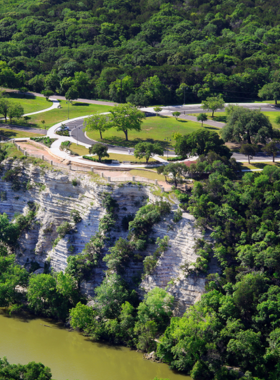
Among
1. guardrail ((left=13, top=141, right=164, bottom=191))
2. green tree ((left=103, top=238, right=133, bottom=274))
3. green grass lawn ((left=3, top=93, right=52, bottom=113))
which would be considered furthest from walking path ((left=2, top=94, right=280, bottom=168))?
green tree ((left=103, top=238, right=133, bottom=274))

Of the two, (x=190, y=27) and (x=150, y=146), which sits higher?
(x=190, y=27)

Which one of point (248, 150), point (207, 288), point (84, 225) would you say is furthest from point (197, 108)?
point (207, 288)

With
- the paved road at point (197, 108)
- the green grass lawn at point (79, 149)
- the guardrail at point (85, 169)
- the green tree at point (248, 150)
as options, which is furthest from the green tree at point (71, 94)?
the green tree at point (248, 150)

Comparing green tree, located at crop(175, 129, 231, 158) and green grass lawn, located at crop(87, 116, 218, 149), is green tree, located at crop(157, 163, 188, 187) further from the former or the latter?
green grass lawn, located at crop(87, 116, 218, 149)

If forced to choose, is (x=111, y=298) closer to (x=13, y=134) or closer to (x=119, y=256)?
(x=119, y=256)

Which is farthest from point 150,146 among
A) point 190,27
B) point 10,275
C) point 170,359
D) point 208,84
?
point 190,27

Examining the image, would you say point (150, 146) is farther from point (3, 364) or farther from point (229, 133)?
point (3, 364)

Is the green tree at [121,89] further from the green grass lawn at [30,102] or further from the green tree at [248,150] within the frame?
the green tree at [248,150]

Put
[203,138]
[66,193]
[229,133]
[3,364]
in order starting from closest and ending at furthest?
[3,364]
[66,193]
[203,138]
[229,133]
